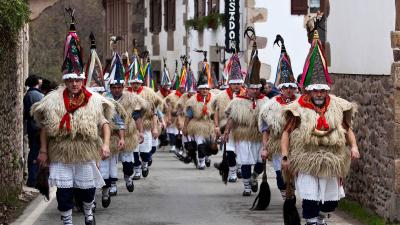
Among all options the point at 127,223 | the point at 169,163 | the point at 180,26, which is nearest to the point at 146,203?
the point at 127,223

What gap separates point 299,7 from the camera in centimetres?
3075

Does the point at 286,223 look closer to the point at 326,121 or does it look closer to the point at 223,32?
the point at 326,121

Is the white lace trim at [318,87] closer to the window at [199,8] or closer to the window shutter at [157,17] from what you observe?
the window at [199,8]

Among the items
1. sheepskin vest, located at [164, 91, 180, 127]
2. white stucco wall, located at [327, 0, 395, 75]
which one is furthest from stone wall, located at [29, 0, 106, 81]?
white stucco wall, located at [327, 0, 395, 75]

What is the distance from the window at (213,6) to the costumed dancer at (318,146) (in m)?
22.3

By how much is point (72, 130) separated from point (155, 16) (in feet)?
122

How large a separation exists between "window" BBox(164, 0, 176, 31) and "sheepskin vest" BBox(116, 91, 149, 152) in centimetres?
2717

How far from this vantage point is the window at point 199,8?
37.6 m

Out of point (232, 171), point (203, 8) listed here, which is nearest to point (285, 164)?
point (232, 171)

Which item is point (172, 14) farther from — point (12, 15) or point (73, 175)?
point (73, 175)

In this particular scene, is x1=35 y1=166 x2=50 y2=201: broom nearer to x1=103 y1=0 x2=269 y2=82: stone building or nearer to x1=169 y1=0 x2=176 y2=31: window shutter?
x1=103 y1=0 x2=269 y2=82: stone building

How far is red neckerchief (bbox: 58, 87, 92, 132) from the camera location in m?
12.0

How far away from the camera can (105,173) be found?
50.9 feet

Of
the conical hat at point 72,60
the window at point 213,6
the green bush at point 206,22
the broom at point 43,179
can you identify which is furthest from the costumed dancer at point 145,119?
the window at point 213,6
